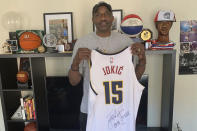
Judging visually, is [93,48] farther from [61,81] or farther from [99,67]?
[61,81]

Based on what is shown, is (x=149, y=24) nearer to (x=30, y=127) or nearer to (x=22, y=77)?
Result: (x=22, y=77)

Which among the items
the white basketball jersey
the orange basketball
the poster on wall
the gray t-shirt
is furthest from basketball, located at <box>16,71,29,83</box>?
the poster on wall

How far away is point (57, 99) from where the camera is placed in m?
1.87

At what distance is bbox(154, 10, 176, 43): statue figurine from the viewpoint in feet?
5.47

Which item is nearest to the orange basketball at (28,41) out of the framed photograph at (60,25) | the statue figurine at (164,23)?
the framed photograph at (60,25)

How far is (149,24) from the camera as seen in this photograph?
1.85m

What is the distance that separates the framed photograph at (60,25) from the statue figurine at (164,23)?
90 centimetres

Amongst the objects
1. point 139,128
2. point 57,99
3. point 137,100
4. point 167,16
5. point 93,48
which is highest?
point 167,16

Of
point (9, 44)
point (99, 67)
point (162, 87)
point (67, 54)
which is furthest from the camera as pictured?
point (162, 87)

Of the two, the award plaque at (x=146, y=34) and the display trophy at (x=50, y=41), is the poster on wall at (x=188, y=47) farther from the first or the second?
the display trophy at (x=50, y=41)

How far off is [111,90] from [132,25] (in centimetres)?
70

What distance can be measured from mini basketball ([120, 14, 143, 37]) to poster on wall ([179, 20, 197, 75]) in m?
0.52

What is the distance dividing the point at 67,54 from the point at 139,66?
26.8 inches

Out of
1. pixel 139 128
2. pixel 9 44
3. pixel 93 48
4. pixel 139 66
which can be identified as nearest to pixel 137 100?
pixel 139 66
